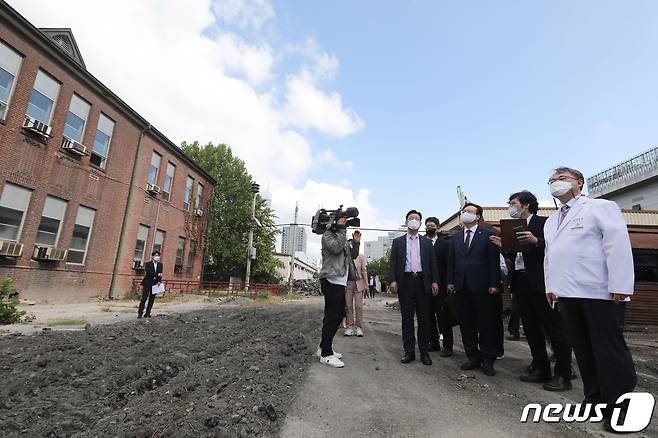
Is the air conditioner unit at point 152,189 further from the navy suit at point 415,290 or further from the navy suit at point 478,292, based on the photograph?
the navy suit at point 478,292

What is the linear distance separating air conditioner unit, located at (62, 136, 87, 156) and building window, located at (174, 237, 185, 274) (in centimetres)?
931

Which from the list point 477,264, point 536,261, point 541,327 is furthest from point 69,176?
point 541,327

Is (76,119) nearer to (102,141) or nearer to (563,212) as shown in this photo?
(102,141)

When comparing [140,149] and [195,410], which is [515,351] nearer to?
[195,410]

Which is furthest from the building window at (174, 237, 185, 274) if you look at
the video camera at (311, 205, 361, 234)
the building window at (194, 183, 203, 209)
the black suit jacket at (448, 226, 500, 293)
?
the black suit jacket at (448, 226, 500, 293)

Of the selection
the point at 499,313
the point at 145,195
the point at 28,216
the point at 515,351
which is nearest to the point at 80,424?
the point at 499,313

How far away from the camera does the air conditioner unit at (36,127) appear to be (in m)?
12.1

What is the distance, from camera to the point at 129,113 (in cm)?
1725

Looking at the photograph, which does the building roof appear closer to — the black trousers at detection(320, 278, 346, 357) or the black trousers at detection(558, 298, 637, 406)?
the black trousers at detection(320, 278, 346, 357)

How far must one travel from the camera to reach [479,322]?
4.30 m

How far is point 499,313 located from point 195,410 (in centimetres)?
398

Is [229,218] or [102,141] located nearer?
[102,141]

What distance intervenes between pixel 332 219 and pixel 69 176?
14175mm

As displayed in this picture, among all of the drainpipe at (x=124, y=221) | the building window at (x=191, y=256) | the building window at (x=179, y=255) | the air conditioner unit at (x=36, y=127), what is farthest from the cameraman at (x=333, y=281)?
the building window at (x=191, y=256)
